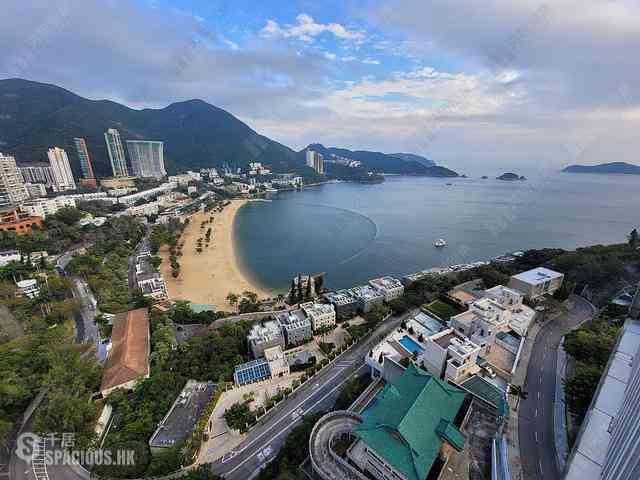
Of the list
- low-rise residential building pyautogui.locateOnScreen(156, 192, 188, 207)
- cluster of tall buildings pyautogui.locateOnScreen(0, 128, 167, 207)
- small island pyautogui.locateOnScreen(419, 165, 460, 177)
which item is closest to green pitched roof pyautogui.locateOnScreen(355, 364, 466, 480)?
cluster of tall buildings pyautogui.locateOnScreen(0, 128, 167, 207)

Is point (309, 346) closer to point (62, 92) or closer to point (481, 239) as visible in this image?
point (481, 239)

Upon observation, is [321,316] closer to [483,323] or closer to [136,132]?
[483,323]

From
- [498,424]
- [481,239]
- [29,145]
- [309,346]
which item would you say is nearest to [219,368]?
[309,346]

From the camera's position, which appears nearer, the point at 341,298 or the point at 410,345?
the point at 410,345

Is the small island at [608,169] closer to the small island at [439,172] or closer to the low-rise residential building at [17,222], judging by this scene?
the small island at [439,172]

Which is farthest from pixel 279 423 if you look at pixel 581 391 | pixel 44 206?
pixel 44 206

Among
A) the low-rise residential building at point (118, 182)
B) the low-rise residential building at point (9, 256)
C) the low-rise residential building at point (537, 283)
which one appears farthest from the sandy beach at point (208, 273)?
the low-rise residential building at point (118, 182)
